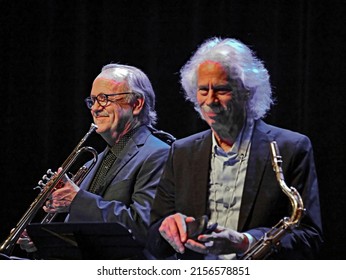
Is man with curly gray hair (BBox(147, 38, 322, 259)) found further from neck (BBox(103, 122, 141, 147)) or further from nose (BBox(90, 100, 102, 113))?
nose (BBox(90, 100, 102, 113))

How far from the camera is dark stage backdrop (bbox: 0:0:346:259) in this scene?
4.12 meters

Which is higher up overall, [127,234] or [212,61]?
[212,61]

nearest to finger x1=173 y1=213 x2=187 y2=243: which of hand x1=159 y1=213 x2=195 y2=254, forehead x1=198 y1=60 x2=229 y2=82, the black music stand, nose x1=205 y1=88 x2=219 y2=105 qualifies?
hand x1=159 y1=213 x2=195 y2=254

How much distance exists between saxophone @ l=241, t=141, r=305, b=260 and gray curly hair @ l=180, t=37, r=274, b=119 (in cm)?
50

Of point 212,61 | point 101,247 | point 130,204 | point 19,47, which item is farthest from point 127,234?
point 19,47

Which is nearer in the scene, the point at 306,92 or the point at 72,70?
the point at 306,92

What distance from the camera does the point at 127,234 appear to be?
10.8 feet

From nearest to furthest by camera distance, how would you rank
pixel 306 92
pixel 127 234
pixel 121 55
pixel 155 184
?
pixel 127 234
pixel 155 184
pixel 306 92
pixel 121 55

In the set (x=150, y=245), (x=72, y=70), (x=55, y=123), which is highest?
(x=72, y=70)

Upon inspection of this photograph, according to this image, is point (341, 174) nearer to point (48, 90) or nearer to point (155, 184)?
point (155, 184)

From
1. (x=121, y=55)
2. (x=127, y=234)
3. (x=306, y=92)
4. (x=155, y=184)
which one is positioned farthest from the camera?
(x=121, y=55)

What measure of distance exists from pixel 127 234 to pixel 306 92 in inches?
58.4

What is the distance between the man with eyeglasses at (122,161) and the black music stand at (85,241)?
0.35m

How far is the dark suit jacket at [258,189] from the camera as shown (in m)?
3.22
